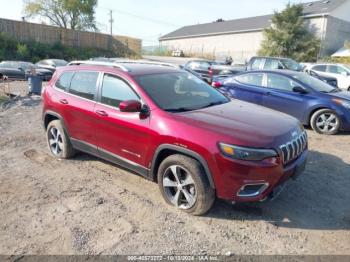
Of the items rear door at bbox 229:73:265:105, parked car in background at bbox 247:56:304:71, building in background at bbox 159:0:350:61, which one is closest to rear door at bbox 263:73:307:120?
rear door at bbox 229:73:265:105

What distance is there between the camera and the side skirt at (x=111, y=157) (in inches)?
165

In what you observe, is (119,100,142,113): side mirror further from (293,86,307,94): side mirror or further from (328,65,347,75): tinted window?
(328,65,347,75): tinted window

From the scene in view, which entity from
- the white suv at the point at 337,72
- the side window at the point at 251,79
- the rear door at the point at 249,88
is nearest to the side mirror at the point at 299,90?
the rear door at the point at 249,88

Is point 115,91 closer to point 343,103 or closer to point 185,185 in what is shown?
point 185,185

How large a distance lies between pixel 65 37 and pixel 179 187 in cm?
3454

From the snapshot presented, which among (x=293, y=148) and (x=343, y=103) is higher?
(x=343, y=103)

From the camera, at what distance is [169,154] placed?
153 inches

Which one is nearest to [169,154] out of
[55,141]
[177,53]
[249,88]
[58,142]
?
[58,142]

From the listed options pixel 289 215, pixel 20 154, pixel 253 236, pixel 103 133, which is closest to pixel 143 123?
pixel 103 133

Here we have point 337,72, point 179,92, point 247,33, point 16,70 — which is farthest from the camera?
point 247,33

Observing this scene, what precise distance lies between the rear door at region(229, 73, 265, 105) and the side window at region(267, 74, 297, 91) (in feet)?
0.73

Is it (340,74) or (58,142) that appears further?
(340,74)

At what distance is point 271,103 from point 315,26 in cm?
2897

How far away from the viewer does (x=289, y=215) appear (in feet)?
12.6
